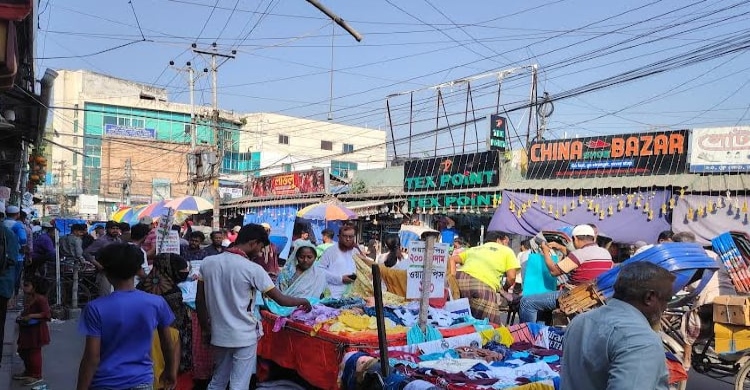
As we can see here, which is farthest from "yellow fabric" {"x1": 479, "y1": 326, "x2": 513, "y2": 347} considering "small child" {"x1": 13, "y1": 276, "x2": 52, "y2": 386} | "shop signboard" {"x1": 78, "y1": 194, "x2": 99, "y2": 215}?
"shop signboard" {"x1": 78, "y1": 194, "x2": 99, "y2": 215}

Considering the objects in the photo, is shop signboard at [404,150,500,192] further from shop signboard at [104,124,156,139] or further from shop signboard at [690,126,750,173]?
shop signboard at [104,124,156,139]

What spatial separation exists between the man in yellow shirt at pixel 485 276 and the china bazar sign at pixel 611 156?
26.7 ft

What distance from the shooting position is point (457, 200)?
19219 millimetres

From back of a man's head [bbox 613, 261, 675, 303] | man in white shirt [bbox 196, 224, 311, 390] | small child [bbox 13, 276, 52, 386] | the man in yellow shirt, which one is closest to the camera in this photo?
back of a man's head [bbox 613, 261, 675, 303]

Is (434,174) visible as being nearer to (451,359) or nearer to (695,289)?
(695,289)

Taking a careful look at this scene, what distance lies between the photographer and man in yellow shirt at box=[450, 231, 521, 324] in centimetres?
826

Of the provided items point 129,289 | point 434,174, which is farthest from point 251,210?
point 129,289

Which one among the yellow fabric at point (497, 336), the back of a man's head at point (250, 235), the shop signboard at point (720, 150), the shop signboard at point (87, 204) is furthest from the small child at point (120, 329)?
the shop signboard at point (87, 204)

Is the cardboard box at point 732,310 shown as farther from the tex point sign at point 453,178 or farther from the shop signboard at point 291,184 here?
the shop signboard at point 291,184

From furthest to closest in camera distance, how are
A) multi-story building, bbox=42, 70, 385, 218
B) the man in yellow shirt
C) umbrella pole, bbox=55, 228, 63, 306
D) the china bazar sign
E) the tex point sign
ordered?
multi-story building, bbox=42, 70, 385, 218 < the tex point sign < the china bazar sign < umbrella pole, bbox=55, 228, 63, 306 < the man in yellow shirt

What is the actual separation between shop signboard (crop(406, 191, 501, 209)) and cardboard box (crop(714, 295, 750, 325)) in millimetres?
11561

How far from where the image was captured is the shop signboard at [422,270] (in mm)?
6086

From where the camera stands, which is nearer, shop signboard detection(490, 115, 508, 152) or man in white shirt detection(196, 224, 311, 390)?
man in white shirt detection(196, 224, 311, 390)

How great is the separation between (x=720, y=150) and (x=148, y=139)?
49.7 meters
